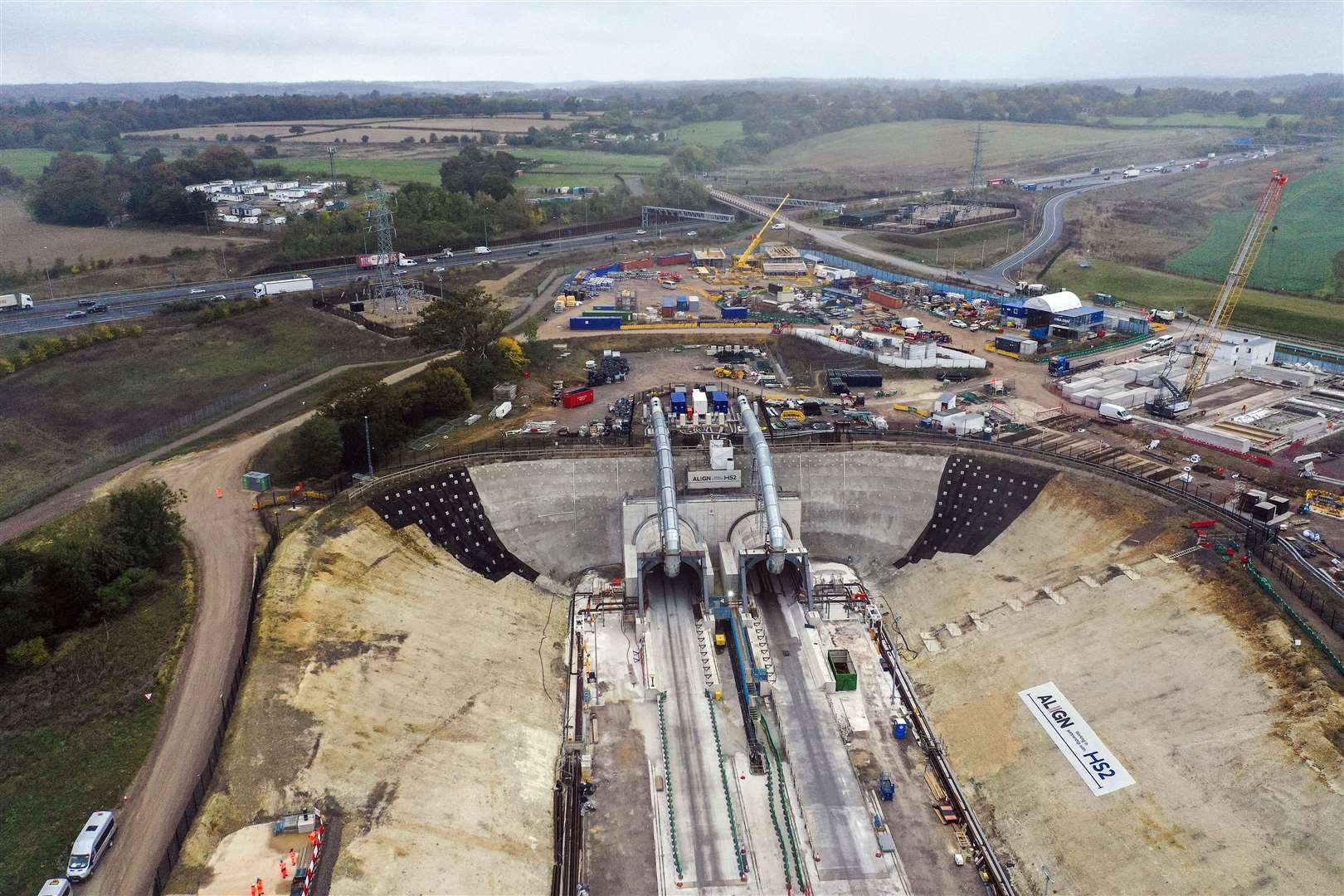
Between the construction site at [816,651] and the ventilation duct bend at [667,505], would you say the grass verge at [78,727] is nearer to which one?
the construction site at [816,651]

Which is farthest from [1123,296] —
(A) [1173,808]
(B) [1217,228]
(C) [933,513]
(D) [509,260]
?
(A) [1173,808]

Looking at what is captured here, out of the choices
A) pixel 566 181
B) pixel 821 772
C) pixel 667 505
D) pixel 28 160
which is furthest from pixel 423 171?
pixel 821 772

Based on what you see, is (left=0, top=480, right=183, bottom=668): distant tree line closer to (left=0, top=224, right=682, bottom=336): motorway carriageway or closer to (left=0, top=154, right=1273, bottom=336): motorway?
(left=0, top=224, right=682, bottom=336): motorway carriageway

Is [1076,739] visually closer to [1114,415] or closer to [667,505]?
[667,505]

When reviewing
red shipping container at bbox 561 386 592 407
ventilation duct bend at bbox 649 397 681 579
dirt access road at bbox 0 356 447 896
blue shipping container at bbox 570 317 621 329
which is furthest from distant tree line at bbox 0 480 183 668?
blue shipping container at bbox 570 317 621 329

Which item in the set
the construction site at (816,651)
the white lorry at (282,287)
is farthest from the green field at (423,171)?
the construction site at (816,651)

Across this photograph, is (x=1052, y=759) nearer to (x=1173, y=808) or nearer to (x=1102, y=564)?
(x=1173, y=808)
